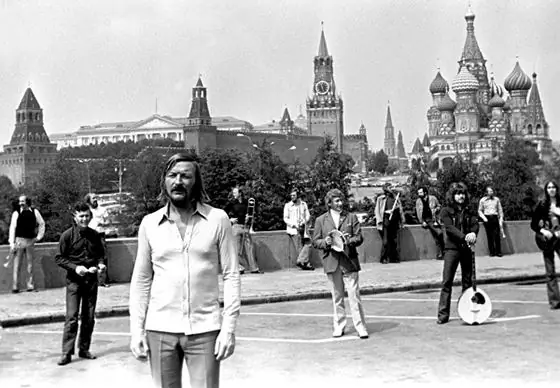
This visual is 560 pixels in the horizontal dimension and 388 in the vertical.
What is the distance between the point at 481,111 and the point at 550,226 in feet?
541

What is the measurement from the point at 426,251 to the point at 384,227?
59.5 inches

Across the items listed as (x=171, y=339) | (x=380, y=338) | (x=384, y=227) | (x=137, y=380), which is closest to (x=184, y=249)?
(x=171, y=339)

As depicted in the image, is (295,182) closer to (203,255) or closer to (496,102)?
(203,255)

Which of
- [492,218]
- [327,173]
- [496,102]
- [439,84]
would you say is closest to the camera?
[492,218]

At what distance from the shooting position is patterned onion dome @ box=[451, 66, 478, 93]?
169 m

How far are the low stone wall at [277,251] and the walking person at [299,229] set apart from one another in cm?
16

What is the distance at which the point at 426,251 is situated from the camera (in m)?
20.4

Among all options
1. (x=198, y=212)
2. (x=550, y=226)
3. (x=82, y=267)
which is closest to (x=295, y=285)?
(x=550, y=226)

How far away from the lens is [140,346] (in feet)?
16.5

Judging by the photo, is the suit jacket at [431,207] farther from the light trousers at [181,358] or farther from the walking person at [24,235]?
the light trousers at [181,358]

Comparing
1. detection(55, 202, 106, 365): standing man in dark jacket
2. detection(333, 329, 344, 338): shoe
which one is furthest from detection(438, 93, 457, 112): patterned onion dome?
detection(55, 202, 106, 365): standing man in dark jacket

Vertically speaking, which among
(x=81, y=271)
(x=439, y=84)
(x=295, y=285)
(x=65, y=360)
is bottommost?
(x=65, y=360)

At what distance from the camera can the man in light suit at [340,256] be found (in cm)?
1038

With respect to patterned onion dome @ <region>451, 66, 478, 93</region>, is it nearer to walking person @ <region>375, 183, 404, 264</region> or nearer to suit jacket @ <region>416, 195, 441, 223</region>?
suit jacket @ <region>416, 195, 441, 223</region>
